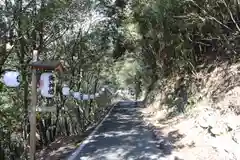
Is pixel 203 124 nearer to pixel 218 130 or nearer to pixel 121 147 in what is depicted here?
pixel 218 130

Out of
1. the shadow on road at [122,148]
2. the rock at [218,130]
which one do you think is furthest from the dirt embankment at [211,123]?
the shadow on road at [122,148]

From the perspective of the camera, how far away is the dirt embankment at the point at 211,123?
8711mm

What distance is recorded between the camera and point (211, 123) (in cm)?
1031

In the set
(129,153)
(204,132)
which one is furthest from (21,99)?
(204,132)

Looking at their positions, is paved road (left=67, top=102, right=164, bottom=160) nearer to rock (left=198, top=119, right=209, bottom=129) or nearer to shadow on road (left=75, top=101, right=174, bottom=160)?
shadow on road (left=75, top=101, right=174, bottom=160)

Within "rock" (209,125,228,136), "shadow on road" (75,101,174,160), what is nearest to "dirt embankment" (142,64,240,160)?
"rock" (209,125,228,136)

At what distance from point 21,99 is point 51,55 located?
13.4ft

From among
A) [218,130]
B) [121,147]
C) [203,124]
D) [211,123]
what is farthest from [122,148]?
[218,130]

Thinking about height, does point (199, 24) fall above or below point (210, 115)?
above

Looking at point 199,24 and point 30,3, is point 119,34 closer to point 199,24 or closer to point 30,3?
point 199,24

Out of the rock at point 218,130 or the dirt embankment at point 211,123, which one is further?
the rock at point 218,130

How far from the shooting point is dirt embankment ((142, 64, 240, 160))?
871 cm

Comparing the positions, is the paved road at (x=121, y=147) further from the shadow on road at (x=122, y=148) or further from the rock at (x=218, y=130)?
the rock at (x=218, y=130)

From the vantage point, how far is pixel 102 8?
19672mm
